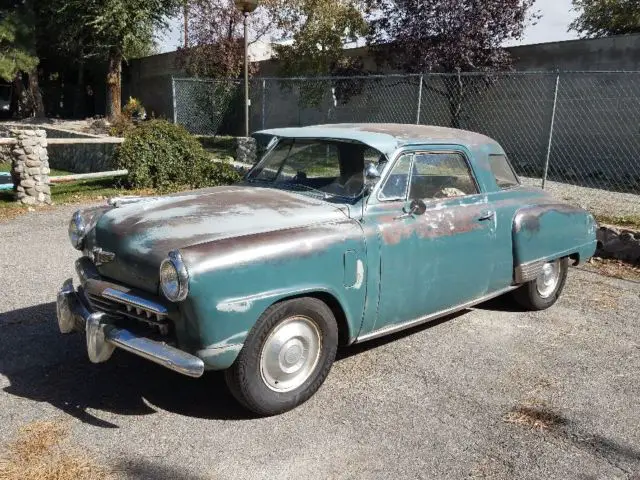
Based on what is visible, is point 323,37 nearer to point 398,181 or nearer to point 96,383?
point 398,181

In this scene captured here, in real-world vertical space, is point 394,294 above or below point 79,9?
below

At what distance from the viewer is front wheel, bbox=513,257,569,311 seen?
523cm

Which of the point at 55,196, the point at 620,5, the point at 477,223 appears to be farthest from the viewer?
the point at 620,5

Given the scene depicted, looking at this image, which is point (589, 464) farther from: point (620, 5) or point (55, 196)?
point (620, 5)

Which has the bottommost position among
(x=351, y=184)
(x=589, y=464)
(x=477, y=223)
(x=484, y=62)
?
(x=589, y=464)

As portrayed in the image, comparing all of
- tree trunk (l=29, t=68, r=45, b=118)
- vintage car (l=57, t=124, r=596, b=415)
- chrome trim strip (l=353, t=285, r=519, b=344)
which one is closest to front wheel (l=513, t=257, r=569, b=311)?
vintage car (l=57, t=124, r=596, b=415)

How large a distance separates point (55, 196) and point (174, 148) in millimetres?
2209

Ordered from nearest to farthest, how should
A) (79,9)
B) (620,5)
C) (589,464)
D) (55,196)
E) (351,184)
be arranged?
(589,464)
(351,184)
(55,196)
(79,9)
(620,5)

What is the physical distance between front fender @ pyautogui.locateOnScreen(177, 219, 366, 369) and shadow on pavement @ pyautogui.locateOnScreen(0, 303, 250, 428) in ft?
2.08

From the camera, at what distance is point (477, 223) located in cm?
442

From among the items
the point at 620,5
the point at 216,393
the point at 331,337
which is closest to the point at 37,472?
the point at 216,393

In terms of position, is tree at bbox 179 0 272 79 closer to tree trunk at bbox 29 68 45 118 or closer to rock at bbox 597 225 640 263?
tree trunk at bbox 29 68 45 118

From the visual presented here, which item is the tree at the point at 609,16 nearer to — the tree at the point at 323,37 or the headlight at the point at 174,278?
the tree at the point at 323,37

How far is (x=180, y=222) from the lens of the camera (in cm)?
354
